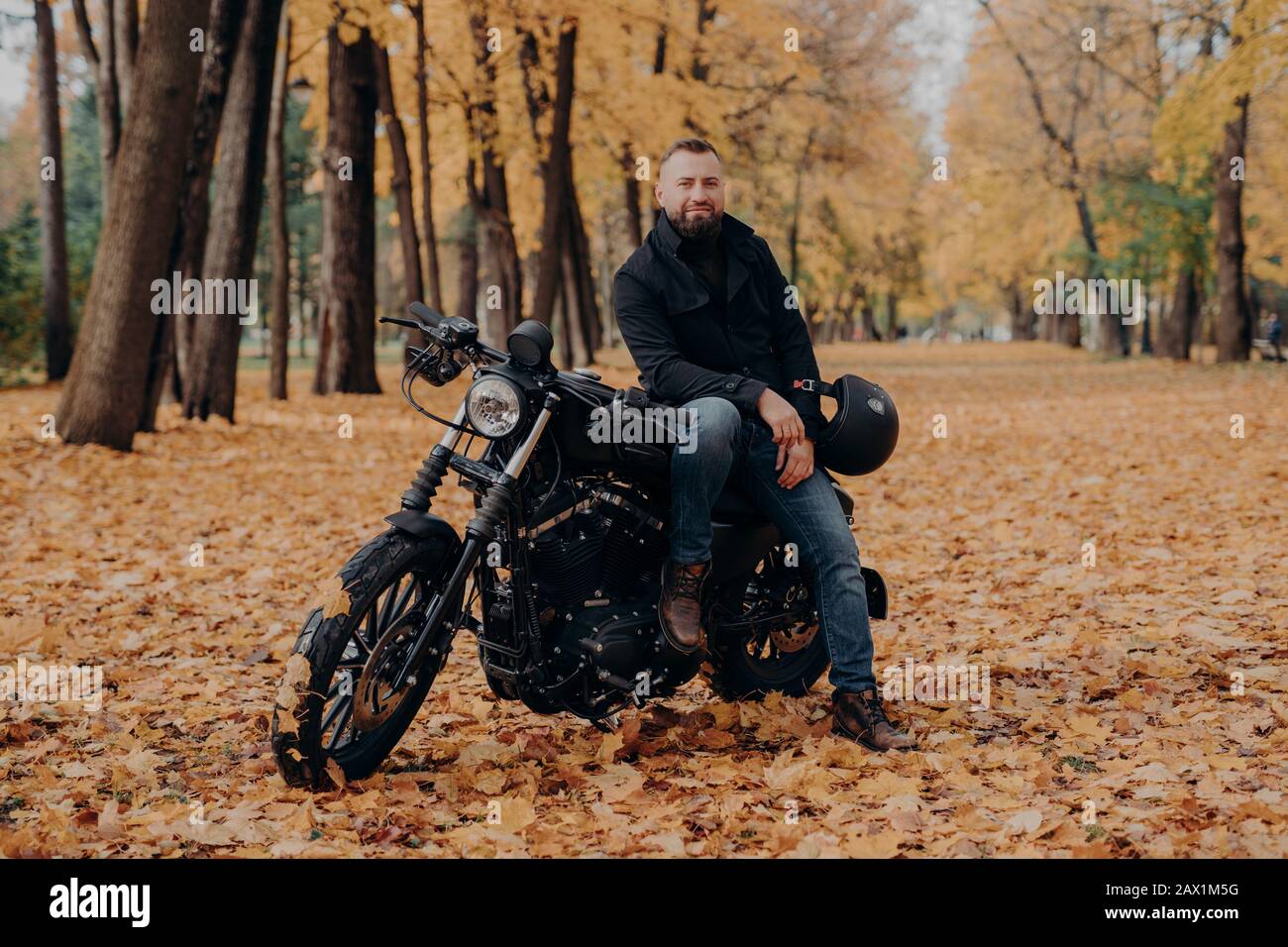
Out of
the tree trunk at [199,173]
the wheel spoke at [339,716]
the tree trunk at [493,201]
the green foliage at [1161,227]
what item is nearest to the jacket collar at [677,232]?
the wheel spoke at [339,716]

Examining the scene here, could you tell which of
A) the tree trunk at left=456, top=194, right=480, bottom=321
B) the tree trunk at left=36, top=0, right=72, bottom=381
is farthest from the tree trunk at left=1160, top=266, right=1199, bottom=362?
the tree trunk at left=36, top=0, right=72, bottom=381

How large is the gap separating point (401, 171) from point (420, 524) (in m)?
15.7

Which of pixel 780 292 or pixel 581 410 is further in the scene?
pixel 780 292

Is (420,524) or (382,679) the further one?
(382,679)

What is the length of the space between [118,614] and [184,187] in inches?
278

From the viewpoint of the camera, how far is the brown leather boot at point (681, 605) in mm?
4289

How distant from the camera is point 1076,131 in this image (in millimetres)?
34406

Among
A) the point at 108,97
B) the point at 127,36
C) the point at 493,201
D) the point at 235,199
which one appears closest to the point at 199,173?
the point at 235,199

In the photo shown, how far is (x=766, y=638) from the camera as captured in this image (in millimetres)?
5055

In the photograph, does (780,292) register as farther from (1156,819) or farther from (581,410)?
(1156,819)

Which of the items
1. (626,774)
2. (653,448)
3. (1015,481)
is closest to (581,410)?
(653,448)

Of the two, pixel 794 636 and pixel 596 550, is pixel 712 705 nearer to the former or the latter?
pixel 794 636

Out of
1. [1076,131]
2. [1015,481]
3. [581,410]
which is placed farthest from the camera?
[1076,131]
